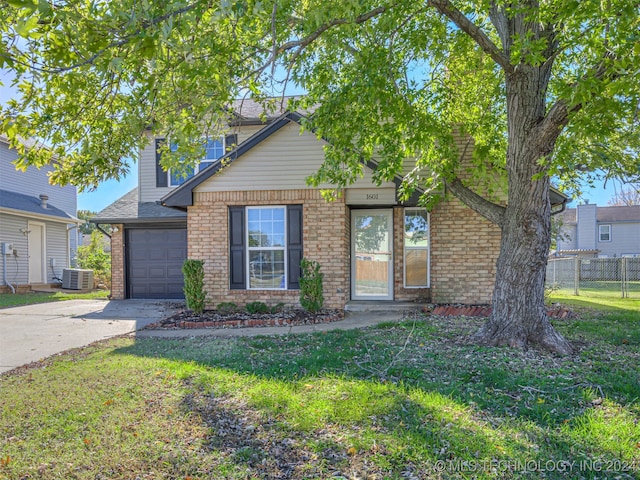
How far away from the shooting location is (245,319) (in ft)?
26.1

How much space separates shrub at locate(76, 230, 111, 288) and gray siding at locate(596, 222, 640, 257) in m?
34.0

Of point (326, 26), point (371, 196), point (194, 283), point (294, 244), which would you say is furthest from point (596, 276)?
point (326, 26)

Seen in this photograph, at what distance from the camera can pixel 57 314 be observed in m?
9.42

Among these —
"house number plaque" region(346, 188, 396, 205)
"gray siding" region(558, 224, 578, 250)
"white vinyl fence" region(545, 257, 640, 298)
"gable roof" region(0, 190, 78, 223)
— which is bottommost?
"white vinyl fence" region(545, 257, 640, 298)

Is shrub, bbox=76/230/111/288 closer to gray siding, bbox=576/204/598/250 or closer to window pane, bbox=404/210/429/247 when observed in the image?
window pane, bbox=404/210/429/247

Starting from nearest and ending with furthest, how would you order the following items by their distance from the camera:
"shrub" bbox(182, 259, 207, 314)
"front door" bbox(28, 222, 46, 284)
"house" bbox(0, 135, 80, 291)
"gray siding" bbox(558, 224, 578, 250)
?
"shrub" bbox(182, 259, 207, 314)
"house" bbox(0, 135, 80, 291)
"front door" bbox(28, 222, 46, 284)
"gray siding" bbox(558, 224, 578, 250)

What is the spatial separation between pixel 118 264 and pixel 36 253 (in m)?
7.51

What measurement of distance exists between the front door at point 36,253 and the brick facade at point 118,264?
7031mm

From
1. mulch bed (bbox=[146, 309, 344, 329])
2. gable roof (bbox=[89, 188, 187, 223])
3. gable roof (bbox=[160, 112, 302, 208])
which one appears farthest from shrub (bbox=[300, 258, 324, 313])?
gable roof (bbox=[89, 188, 187, 223])

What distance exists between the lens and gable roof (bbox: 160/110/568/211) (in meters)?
8.66

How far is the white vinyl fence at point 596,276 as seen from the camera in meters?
13.8

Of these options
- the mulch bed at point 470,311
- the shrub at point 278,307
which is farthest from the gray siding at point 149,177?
the mulch bed at point 470,311

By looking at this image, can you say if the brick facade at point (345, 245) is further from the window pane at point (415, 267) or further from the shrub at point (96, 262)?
the shrub at point (96, 262)

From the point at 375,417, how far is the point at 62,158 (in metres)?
4.84
